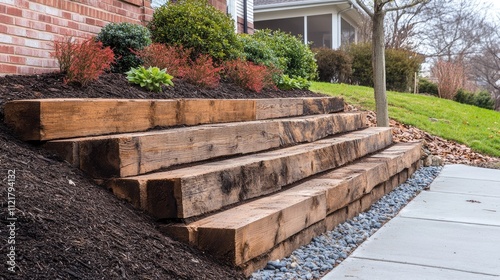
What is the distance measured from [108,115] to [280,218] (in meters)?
1.27

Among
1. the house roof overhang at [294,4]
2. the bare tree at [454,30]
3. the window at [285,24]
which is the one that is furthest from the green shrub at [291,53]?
the bare tree at [454,30]

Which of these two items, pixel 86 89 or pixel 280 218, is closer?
pixel 280 218

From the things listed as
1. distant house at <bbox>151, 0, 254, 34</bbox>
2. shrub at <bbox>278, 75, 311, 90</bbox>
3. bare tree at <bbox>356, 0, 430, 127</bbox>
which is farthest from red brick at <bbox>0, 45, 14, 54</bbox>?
distant house at <bbox>151, 0, 254, 34</bbox>

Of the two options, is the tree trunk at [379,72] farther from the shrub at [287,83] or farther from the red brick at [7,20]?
the red brick at [7,20]

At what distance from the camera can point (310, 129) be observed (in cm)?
585

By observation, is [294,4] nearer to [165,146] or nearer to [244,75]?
[244,75]

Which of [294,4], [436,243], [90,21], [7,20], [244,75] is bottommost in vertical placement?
[436,243]

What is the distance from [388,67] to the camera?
17375mm

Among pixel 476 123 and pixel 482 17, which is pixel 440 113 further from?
pixel 482 17

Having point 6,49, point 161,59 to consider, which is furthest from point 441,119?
point 6,49

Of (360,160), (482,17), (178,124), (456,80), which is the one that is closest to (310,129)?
(360,160)

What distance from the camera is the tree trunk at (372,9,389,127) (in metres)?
9.09

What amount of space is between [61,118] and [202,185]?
35.8 inches

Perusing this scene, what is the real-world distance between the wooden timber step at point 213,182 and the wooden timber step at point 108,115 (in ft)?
1.65
